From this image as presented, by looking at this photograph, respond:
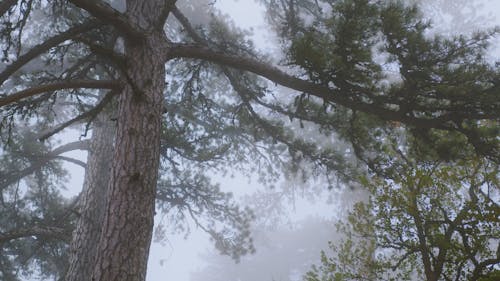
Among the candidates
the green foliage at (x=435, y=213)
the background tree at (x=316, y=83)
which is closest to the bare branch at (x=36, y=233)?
the background tree at (x=316, y=83)

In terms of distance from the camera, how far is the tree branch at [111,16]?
3.66m

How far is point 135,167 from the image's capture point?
11.8ft

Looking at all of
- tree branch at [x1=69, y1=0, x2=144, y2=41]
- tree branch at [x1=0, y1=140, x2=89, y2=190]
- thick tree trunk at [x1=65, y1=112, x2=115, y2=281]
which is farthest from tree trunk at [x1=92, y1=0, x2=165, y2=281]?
tree branch at [x1=0, y1=140, x2=89, y2=190]

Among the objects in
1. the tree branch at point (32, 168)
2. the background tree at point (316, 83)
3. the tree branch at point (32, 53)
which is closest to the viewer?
the background tree at point (316, 83)

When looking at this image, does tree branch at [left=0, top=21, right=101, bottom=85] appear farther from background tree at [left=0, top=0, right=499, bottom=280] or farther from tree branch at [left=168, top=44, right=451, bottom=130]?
tree branch at [left=168, top=44, right=451, bottom=130]

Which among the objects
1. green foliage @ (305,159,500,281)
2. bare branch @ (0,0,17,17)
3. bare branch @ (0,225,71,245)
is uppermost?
bare branch @ (0,0,17,17)

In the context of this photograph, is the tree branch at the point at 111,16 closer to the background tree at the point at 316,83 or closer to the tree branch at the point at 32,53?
the background tree at the point at 316,83

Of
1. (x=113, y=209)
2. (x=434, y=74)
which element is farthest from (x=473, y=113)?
(x=113, y=209)

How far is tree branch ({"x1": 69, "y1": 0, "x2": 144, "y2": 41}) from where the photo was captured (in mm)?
3662

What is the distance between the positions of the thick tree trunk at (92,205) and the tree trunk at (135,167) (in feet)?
6.51

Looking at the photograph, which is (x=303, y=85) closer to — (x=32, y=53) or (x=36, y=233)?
(x=32, y=53)

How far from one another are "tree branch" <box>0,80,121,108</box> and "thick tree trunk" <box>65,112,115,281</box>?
2.14 m

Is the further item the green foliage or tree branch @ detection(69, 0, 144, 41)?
the green foliage

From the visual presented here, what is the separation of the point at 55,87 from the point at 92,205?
385 cm
